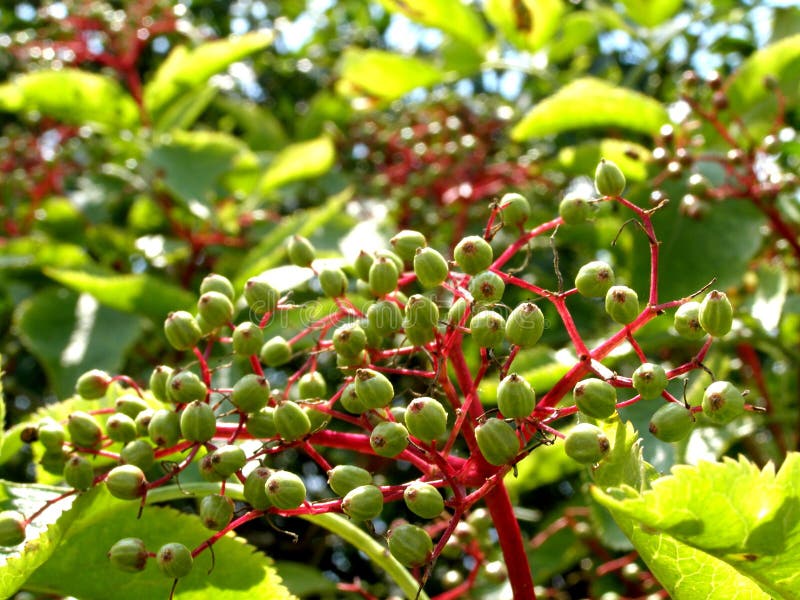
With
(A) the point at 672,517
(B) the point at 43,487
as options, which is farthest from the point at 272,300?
(A) the point at 672,517

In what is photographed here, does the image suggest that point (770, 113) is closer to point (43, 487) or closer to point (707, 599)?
point (707, 599)

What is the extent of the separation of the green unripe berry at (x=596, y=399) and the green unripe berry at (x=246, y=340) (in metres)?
0.46

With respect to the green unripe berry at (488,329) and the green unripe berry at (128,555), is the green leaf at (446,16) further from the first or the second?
the green unripe berry at (128,555)

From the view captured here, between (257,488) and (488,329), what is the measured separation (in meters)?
0.34

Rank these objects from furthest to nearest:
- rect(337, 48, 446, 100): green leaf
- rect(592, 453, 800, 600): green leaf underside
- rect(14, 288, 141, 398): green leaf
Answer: rect(337, 48, 446, 100): green leaf < rect(14, 288, 141, 398): green leaf < rect(592, 453, 800, 600): green leaf underside

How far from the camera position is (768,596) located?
1100mm

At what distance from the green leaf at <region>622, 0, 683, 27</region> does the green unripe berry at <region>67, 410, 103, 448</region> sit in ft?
7.30

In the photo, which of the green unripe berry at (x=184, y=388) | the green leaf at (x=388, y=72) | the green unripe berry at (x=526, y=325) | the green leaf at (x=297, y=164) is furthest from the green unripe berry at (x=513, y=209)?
the green leaf at (x=388, y=72)

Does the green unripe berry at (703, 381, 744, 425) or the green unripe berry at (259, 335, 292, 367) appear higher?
the green unripe berry at (259, 335, 292, 367)

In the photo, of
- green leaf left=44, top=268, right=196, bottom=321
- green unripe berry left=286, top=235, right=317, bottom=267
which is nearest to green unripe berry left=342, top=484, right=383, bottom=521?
green unripe berry left=286, top=235, right=317, bottom=267

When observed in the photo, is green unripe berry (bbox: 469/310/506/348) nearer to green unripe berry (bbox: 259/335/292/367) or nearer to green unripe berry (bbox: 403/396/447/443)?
green unripe berry (bbox: 403/396/447/443)

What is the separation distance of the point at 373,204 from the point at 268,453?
2190mm

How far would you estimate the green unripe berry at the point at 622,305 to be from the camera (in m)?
1.12

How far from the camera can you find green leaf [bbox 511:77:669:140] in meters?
2.21
